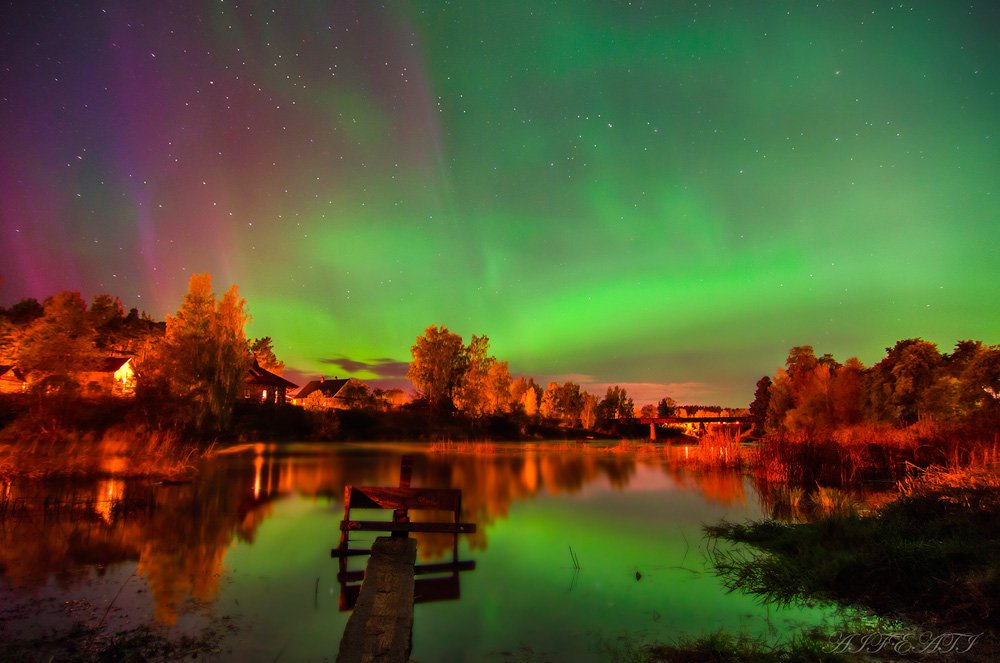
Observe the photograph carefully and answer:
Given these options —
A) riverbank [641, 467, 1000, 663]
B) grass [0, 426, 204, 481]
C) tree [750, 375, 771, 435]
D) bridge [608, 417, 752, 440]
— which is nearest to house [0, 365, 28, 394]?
grass [0, 426, 204, 481]

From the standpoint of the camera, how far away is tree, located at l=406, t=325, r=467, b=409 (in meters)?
91.2

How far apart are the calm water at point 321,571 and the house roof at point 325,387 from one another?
97605mm

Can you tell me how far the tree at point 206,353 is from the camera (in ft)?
151

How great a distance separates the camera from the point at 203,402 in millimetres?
45969

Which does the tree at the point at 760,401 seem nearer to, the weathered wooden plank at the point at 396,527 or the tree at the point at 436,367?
the tree at the point at 436,367

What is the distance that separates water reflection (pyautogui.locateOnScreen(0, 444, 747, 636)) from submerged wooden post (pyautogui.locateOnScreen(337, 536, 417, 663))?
353cm

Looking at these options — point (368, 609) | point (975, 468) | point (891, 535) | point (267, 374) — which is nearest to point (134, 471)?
point (368, 609)

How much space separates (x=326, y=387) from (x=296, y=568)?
389ft

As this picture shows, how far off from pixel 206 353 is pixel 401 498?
4108 centimetres

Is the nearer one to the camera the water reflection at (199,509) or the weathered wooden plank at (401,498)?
the water reflection at (199,509)

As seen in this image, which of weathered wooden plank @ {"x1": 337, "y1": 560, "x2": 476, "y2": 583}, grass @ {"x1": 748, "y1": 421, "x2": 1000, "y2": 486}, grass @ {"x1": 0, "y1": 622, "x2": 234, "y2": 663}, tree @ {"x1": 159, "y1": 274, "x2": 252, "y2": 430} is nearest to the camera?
grass @ {"x1": 0, "y1": 622, "x2": 234, "y2": 663}

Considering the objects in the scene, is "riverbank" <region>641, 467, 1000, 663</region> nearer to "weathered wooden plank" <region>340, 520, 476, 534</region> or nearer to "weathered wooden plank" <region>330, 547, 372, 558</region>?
"weathered wooden plank" <region>340, 520, 476, 534</region>

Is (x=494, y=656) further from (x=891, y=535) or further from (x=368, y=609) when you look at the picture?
(x=891, y=535)

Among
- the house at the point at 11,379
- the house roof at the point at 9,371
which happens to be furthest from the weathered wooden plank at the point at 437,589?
the house at the point at 11,379
